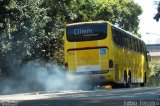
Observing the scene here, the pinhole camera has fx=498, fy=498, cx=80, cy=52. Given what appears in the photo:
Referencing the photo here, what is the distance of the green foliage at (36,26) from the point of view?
2930 cm

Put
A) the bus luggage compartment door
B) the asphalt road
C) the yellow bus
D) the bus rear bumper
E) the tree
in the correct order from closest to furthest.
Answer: the asphalt road, the yellow bus, the bus luggage compartment door, the bus rear bumper, the tree

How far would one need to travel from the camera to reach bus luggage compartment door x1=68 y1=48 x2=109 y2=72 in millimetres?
28625

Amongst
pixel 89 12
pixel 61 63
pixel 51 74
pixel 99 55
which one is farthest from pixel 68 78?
pixel 89 12

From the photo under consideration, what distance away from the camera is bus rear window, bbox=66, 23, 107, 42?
28.5 m

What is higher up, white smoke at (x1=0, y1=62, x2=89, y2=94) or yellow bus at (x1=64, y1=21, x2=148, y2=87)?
yellow bus at (x1=64, y1=21, x2=148, y2=87)

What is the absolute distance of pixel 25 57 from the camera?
32.8m

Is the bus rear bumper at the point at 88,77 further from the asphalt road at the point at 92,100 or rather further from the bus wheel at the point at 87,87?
the asphalt road at the point at 92,100

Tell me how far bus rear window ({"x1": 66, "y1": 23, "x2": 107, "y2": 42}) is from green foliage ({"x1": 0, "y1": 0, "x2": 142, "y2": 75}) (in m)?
3.33

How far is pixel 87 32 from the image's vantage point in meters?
28.7

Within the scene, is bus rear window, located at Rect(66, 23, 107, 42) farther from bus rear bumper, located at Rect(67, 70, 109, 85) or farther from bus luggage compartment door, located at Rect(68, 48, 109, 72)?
bus rear bumper, located at Rect(67, 70, 109, 85)

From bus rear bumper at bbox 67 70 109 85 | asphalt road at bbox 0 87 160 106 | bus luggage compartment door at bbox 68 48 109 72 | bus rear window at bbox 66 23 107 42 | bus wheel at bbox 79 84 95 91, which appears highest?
bus rear window at bbox 66 23 107 42

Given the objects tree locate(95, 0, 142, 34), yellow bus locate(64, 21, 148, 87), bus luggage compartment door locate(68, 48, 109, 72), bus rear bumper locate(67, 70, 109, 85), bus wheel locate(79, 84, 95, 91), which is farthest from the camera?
tree locate(95, 0, 142, 34)

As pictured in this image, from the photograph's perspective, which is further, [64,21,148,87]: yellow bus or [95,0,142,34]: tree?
[95,0,142,34]: tree

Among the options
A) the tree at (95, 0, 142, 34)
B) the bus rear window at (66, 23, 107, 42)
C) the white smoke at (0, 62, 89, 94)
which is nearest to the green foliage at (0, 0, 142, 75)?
the white smoke at (0, 62, 89, 94)
